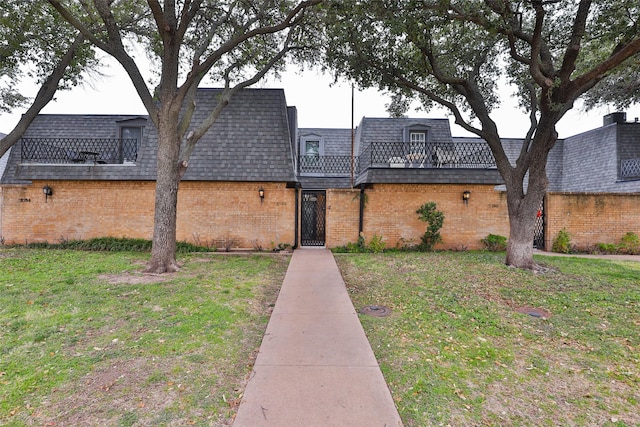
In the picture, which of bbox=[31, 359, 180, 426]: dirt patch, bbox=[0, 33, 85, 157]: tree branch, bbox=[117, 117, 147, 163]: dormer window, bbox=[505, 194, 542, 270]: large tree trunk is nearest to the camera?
bbox=[31, 359, 180, 426]: dirt patch

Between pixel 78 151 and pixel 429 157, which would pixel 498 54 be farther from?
pixel 78 151

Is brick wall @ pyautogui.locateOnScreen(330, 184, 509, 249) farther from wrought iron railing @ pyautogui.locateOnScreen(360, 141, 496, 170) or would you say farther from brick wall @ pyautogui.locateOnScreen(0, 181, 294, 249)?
brick wall @ pyautogui.locateOnScreen(0, 181, 294, 249)

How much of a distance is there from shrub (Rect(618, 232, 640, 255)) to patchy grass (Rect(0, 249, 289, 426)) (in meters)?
12.9

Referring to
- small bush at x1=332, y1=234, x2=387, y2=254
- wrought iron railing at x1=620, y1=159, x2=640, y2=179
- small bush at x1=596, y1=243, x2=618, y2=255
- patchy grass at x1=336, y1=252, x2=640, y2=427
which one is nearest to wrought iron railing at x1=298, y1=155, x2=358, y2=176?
small bush at x1=332, y1=234, x2=387, y2=254

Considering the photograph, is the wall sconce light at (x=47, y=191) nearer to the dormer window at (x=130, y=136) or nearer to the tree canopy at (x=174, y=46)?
the dormer window at (x=130, y=136)

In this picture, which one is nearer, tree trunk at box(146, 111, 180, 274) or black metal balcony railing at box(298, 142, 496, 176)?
tree trunk at box(146, 111, 180, 274)

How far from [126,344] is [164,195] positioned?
4236 mm

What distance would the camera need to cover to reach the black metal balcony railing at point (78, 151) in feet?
35.7

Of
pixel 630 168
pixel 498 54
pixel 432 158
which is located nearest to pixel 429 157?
pixel 432 158

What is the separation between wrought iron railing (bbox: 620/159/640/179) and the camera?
46.1ft

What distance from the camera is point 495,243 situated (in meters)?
10.8

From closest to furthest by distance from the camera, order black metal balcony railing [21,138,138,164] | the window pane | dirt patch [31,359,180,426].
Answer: dirt patch [31,359,180,426] → black metal balcony railing [21,138,138,164] → the window pane

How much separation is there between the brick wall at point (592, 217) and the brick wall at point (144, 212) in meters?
10.2

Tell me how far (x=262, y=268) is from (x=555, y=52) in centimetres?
1158
